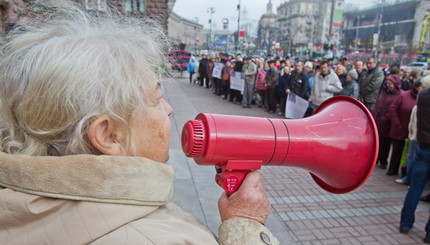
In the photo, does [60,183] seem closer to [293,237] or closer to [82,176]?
[82,176]

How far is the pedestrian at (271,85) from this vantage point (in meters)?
9.95

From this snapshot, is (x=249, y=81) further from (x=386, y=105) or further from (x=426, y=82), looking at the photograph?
(x=426, y=82)

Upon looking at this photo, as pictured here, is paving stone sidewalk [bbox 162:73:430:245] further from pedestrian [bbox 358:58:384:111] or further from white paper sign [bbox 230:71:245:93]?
white paper sign [bbox 230:71:245:93]

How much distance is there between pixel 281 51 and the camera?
72188 mm

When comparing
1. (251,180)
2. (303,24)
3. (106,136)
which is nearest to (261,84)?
(251,180)

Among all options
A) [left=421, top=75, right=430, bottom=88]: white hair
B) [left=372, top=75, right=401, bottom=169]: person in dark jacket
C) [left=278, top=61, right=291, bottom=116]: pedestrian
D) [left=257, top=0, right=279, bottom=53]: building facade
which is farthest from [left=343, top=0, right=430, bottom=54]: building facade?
[left=421, top=75, right=430, bottom=88]: white hair

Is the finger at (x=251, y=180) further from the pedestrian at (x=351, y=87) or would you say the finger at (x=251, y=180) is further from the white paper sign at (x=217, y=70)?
the white paper sign at (x=217, y=70)

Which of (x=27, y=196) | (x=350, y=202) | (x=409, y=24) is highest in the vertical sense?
(x=409, y=24)

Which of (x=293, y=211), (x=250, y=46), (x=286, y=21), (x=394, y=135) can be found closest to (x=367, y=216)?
(x=293, y=211)

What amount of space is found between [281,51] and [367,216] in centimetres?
7208

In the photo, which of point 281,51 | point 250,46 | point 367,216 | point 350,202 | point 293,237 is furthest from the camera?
point 281,51

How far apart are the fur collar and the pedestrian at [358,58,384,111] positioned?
694cm

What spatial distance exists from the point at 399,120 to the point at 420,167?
5.84 feet

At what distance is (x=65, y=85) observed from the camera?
80 centimetres
